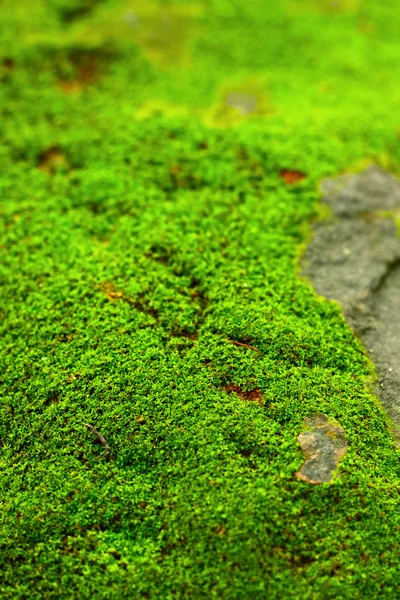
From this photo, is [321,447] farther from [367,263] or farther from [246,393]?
[367,263]

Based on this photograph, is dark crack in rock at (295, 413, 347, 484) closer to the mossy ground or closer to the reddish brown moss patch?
the mossy ground

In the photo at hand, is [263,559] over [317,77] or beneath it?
beneath

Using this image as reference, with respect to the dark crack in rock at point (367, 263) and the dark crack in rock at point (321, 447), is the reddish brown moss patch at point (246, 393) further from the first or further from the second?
the dark crack in rock at point (367, 263)

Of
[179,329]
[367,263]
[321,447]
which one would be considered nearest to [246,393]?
[321,447]

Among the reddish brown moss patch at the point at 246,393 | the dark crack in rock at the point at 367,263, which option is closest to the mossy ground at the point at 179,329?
the reddish brown moss patch at the point at 246,393

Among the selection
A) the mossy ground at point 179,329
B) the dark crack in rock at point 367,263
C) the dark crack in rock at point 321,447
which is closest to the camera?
the mossy ground at point 179,329

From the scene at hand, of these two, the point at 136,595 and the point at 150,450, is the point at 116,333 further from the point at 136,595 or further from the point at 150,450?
the point at 136,595

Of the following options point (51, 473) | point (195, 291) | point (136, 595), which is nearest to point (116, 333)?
point (195, 291)
